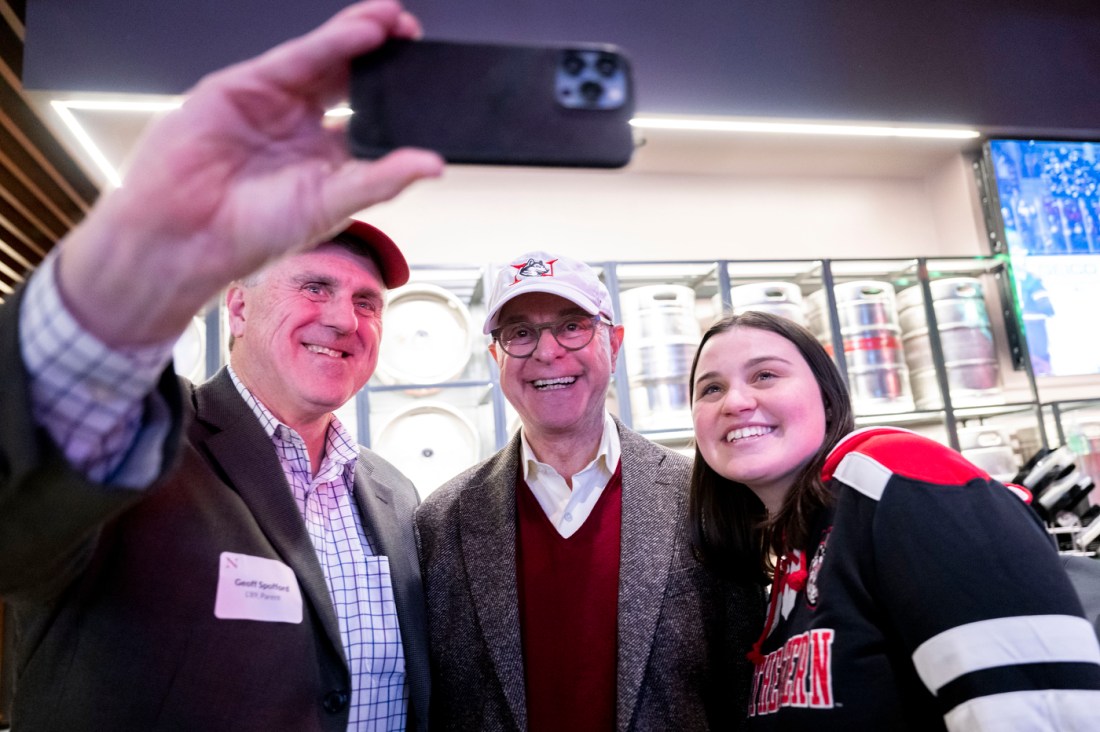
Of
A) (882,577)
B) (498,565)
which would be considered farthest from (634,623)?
(882,577)

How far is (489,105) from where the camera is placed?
0.63 m

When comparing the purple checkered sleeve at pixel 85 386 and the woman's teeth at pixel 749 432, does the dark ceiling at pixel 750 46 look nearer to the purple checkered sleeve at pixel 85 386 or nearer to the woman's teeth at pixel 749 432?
the woman's teeth at pixel 749 432

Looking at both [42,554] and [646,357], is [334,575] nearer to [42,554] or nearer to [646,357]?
[42,554]

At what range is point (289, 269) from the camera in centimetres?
153

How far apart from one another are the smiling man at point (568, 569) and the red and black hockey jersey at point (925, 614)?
0.33 metres

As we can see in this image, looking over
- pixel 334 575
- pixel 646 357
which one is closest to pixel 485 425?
pixel 646 357

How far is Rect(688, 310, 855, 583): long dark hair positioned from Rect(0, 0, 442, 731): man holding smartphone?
655mm

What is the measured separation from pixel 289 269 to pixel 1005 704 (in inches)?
55.3

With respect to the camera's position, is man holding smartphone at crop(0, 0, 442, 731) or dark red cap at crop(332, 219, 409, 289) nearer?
man holding smartphone at crop(0, 0, 442, 731)

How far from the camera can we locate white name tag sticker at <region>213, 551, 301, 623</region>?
42.3 inches

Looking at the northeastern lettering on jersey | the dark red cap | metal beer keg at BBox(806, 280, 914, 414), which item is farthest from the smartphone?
metal beer keg at BBox(806, 280, 914, 414)

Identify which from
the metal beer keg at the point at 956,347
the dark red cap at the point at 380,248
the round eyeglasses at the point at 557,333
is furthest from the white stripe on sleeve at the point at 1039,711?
the metal beer keg at the point at 956,347

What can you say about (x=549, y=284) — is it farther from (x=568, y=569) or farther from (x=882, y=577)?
(x=882, y=577)

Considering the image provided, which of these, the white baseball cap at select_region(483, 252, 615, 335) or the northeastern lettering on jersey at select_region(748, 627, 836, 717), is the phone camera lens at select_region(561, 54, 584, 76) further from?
the white baseball cap at select_region(483, 252, 615, 335)
